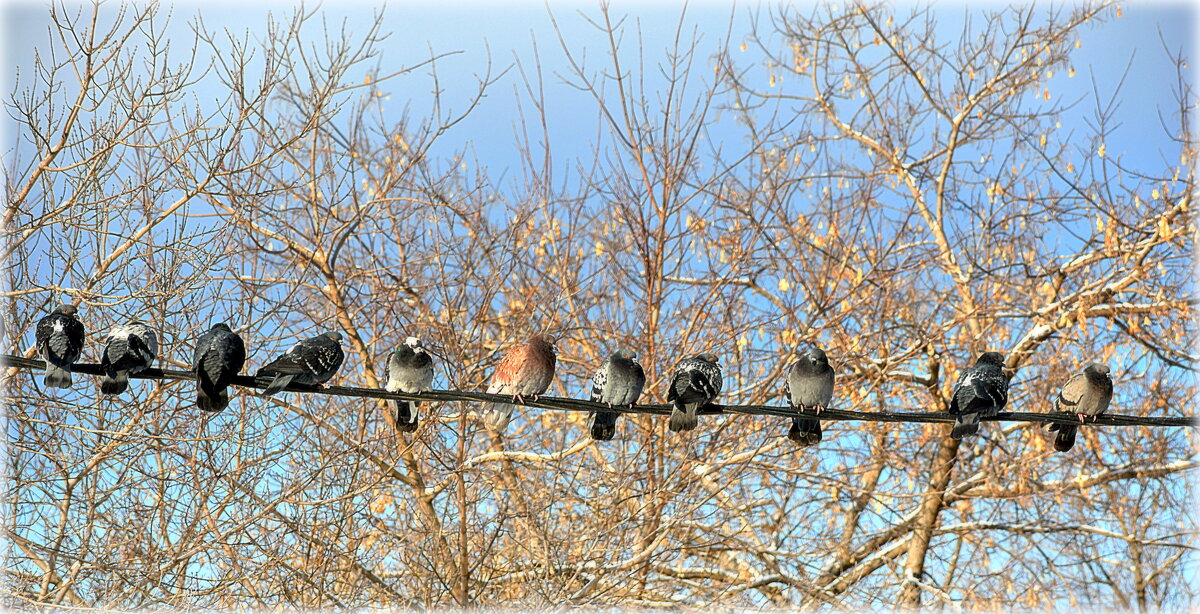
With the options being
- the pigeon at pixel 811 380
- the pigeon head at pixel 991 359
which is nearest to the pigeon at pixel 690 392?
the pigeon at pixel 811 380

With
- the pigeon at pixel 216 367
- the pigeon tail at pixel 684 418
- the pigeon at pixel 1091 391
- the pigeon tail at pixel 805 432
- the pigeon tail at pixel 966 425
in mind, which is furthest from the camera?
the pigeon at pixel 1091 391

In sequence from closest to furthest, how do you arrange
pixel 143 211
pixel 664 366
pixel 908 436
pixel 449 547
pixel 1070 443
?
pixel 1070 443 < pixel 143 211 < pixel 449 547 < pixel 664 366 < pixel 908 436

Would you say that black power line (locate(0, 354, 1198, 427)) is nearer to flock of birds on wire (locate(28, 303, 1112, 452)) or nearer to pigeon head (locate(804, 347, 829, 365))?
flock of birds on wire (locate(28, 303, 1112, 452))

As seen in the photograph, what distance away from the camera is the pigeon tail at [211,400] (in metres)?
5.96

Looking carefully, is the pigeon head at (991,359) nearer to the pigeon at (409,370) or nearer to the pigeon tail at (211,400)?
the pigeon at (409,370)

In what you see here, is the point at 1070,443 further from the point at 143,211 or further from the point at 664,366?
the point at 143,211

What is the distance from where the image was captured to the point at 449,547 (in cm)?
1007

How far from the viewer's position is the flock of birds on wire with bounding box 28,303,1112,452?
6.02 metres

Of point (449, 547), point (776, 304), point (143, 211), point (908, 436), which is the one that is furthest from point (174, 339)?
point (908, 436)

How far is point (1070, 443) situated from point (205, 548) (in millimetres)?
7154

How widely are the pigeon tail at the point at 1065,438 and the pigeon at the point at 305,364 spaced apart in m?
4.89

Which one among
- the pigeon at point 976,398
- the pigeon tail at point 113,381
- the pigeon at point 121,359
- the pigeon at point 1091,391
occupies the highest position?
the pigeon at point 1091,391

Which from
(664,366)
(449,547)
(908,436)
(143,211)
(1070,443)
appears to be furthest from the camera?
(908,436)

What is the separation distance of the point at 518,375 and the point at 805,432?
202 cm
